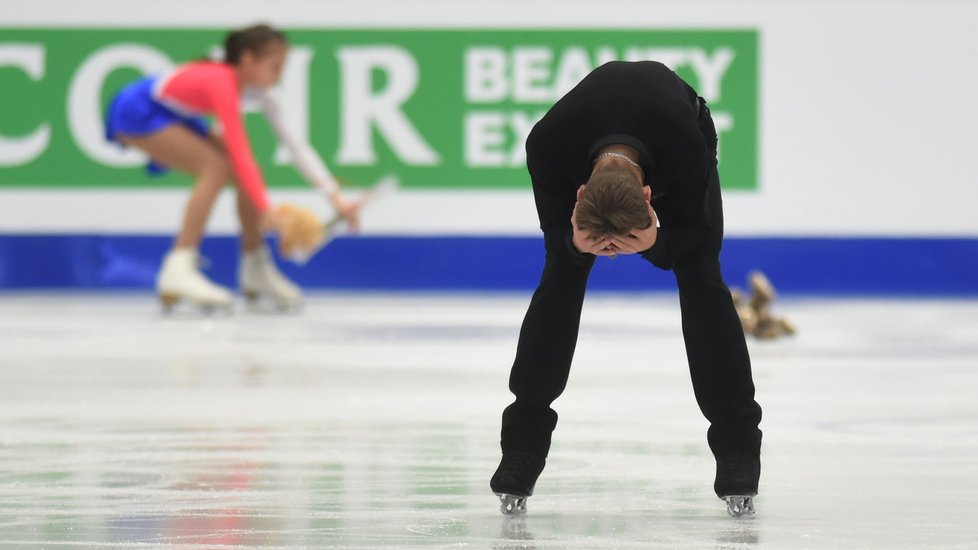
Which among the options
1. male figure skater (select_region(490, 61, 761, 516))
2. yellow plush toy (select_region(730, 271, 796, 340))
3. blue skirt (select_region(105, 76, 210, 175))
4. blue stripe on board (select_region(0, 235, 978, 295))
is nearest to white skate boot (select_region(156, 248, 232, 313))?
blue skirt (select_region(105, 76, 210, 175))

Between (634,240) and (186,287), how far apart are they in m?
4.22

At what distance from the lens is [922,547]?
195cm

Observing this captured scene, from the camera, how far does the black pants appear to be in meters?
2.19

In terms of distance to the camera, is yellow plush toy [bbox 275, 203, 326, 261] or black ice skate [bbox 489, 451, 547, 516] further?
yellow plush toy [bbox 275, 203, 326, 261]

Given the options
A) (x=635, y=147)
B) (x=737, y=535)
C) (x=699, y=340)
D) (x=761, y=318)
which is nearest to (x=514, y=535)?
(x=737, y=535)

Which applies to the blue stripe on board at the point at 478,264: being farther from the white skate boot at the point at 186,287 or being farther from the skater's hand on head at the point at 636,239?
the skater's hand on head at the point at 636,239

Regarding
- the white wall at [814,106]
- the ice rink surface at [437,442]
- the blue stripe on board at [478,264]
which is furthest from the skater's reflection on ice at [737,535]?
the white wall at [814,106]

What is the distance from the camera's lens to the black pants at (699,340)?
2186 mm

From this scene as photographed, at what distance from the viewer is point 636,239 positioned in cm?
200

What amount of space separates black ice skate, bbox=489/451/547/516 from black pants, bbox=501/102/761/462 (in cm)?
4

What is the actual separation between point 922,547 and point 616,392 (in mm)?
1705

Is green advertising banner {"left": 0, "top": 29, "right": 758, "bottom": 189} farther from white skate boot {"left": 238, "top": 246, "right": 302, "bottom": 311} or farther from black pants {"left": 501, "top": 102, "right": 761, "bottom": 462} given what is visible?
black pants {"left": 501, "top": 102, "right": 761, "bottom": 462}

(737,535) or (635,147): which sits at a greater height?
(635,147)

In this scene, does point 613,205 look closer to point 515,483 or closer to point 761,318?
point 515,483
